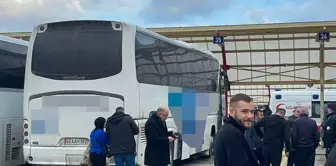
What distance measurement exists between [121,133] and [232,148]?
5600mm

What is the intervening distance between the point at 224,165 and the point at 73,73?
23.2ft

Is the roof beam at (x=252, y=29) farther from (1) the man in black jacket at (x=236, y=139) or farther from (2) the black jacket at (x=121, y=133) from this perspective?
(1) the man in black jacket at (x=236, y=139)

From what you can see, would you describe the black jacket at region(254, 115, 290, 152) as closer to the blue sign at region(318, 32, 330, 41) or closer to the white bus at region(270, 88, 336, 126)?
the blue sign at region(318, 32, 330, 41)

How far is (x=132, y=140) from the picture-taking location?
389 inches

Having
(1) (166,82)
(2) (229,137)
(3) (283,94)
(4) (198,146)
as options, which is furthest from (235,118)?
(3) (283,94)

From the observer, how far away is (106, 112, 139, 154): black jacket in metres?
9.78

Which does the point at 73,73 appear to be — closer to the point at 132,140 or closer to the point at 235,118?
the point at 132,140

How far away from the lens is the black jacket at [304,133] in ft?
36.8

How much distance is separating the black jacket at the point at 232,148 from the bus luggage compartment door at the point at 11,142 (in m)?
8.21

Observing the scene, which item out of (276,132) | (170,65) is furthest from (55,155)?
(276,132)

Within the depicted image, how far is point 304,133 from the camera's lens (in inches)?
441

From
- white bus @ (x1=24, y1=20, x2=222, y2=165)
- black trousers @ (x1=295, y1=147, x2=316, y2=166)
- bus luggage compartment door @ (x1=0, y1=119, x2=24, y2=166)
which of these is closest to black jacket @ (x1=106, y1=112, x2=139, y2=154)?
white bus @ (x1=24, y1=20, x2=222, y2=165)

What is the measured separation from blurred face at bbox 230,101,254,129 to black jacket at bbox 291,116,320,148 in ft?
22.8

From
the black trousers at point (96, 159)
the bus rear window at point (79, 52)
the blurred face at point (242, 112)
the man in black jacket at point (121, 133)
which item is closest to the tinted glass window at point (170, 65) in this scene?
the bus rear window at point (79, 52)
